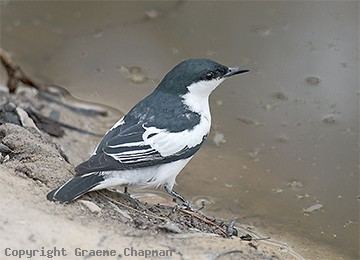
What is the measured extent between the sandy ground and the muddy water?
1099 mm

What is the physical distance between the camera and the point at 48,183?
520 cm

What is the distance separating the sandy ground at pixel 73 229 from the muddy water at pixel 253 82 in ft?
3.61

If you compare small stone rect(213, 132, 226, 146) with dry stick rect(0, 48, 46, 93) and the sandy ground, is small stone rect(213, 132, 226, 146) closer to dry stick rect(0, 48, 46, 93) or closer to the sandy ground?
dry stick rect(0, 48, 46, 93)

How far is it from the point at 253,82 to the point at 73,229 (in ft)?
11.9

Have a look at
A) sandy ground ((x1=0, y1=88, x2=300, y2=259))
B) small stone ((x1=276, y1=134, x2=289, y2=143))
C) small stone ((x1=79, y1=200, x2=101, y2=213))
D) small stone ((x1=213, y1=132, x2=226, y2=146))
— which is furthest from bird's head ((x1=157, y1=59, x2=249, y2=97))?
small stone ((x1=276, y1=134, x2=289, y2=143))

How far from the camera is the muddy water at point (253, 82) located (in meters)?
6.47

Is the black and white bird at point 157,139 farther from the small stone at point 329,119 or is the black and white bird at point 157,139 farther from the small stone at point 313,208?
the small stone at point 329,119

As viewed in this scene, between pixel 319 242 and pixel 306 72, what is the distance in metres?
2.39

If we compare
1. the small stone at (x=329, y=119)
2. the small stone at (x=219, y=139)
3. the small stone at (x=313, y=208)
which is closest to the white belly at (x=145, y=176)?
the small stone at (x=313, y=208)

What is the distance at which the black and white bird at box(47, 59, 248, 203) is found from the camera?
5.06m

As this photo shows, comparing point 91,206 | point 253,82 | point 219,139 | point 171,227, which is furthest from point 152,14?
point 171,227

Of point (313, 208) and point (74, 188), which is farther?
point (313, 208)

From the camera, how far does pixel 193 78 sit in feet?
18.5

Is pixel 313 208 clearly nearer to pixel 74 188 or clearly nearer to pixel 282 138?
pixel 282 138
